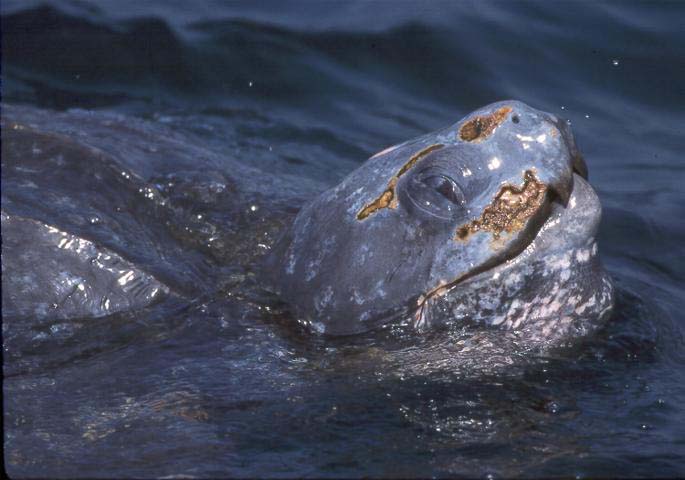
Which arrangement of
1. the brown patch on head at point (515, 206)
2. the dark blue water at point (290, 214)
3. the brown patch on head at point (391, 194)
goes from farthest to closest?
the brown patch on head at point (391, 194) < the brown patch on head at point (515, 206) < the dark blue water at point (290, 214)

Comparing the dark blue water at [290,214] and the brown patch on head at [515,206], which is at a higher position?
the brown patch on head at [515,206]

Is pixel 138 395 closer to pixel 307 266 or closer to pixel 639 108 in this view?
pixel 307 266

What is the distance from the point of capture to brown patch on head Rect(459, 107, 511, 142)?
10.9 feet

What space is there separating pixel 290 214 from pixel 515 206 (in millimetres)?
1414

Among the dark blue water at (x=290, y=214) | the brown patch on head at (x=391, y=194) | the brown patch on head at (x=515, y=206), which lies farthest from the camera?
the brown patch on head at (x=391, y=194)

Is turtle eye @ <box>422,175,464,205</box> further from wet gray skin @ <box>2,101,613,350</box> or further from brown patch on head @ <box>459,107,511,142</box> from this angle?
brown patch on head @ <box>459,107,511,142</box>

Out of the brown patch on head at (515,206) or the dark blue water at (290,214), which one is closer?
the dark blue water at (290,214)

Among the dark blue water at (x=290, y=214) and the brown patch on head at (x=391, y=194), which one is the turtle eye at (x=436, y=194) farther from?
the dark blue water at (x=290, y=214)

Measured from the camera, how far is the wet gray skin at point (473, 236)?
3246 mm

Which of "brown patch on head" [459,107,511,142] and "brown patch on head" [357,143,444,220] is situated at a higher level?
"brown patch on head" [459,107,511,142]

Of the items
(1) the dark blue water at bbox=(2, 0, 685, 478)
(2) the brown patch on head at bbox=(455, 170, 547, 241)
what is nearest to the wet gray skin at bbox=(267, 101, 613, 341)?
(2) the brown patch on head at bbox=(455, 170, 547, 241)

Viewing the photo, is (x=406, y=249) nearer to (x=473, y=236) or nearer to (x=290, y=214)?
(x=473, y=236)

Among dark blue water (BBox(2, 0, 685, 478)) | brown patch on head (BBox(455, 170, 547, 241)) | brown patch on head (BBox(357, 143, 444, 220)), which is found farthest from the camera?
brown patch on head (BBox(357, 143, 444, 220))

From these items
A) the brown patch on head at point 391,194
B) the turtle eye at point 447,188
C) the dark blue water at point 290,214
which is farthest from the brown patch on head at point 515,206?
the dark blue water at point 290,214
